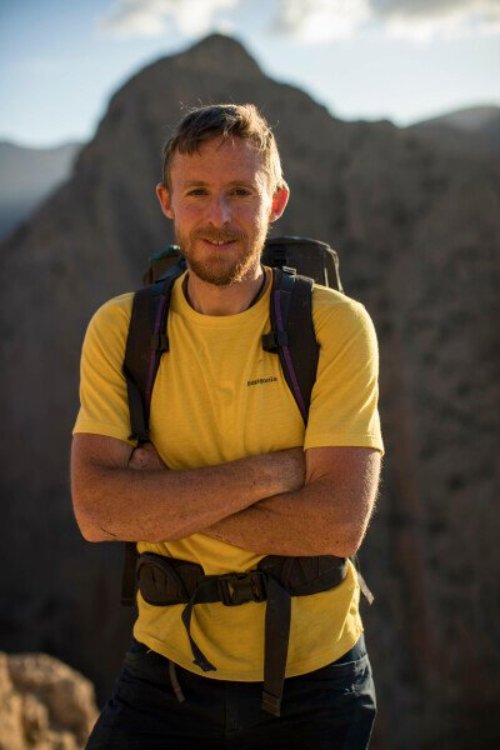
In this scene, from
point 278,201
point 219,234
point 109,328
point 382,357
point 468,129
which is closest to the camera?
point 219,234

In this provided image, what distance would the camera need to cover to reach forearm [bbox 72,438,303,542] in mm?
2596

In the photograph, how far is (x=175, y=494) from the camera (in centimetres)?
262

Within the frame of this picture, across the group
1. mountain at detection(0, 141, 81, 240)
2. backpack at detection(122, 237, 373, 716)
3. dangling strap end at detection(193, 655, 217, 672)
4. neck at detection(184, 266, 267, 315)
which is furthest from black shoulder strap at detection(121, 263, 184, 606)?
mountain at detection(0, 141, 81, 240)

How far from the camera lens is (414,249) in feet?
43.4

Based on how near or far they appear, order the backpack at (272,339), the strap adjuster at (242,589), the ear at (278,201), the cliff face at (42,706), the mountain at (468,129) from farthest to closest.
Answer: the mountain at (468,129) → the cliff face at (42,706) → the ear at (278,201) → the backpack at (272,339) → the strap adjuster at (242,589)

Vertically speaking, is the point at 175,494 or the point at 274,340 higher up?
the point at 274,340

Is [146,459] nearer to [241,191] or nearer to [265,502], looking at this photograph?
[265,502]

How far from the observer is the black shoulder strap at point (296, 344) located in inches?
105

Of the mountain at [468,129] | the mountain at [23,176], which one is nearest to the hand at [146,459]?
the mountain at [468,129]

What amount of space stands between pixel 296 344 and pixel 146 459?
0.60 metres

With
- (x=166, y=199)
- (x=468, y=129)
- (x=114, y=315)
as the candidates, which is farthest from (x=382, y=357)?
(x=114, y=315)

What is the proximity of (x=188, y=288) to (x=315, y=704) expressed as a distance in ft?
4.50

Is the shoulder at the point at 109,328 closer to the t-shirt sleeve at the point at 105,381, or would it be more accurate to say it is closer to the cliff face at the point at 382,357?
the t-shirt sleeve at the point at 105,381

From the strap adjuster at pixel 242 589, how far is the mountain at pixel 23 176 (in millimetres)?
36951
